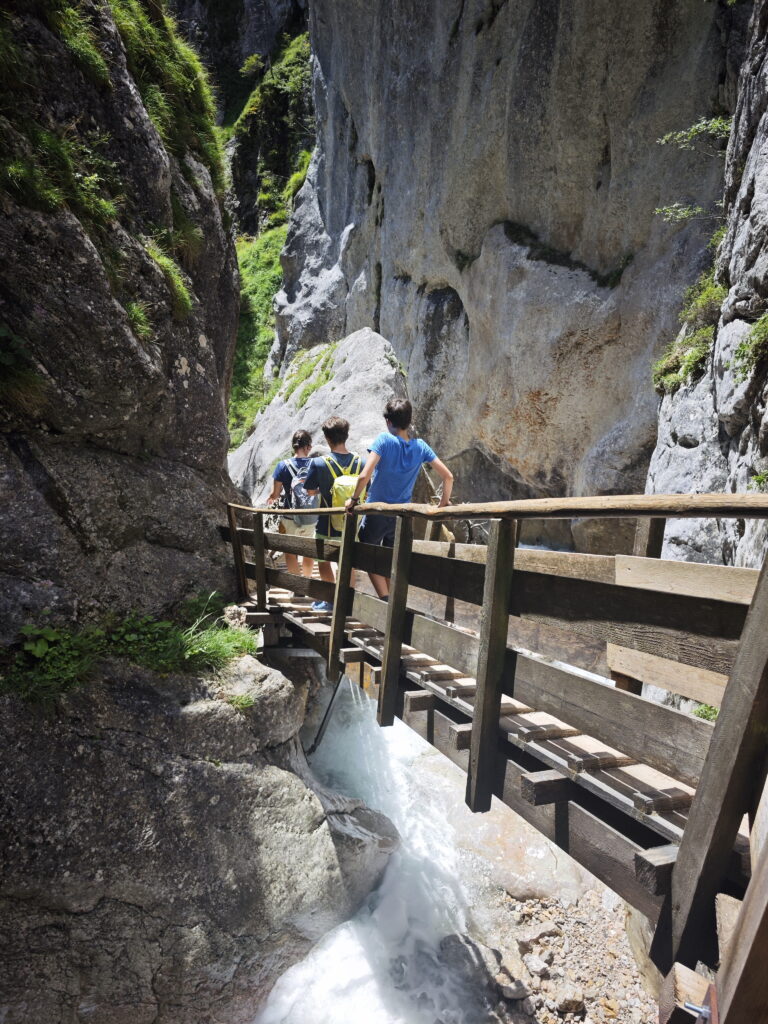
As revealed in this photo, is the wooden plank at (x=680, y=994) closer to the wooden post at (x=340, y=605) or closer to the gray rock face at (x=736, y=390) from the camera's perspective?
the wooden post at (x=340, y=605)

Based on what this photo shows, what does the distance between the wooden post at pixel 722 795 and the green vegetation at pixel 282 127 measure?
2673 centimetres

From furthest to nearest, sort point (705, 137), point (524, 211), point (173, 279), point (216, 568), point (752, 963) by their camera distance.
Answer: point (524, 211), point (705, 137), point (216, 568), point (173, 279), point (752, 963)

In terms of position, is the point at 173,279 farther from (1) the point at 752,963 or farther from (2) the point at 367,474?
(1) the point at 752,963

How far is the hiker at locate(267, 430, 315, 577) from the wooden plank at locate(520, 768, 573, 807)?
3755 mm

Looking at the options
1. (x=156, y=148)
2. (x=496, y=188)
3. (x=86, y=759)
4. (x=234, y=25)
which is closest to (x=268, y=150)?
(x=234, y=25)

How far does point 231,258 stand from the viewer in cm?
784

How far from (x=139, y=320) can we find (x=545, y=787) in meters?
5.55

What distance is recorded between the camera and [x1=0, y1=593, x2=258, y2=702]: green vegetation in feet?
14.4

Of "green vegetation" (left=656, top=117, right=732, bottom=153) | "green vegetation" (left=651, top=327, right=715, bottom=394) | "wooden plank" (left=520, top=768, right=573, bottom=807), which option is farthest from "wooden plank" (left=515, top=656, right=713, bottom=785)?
"green vegetation" (left=656, top=117, right=732, bottom=153)

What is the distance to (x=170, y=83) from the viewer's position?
6812mm

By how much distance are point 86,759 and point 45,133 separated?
5.54m

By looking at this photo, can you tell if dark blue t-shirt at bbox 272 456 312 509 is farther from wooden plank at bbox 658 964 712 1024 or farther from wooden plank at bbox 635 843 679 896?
wooden plank at bbox 658 964 712 1024

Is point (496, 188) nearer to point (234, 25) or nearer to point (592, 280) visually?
point (592, 280)

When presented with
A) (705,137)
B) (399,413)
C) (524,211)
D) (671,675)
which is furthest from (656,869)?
(524,211)
